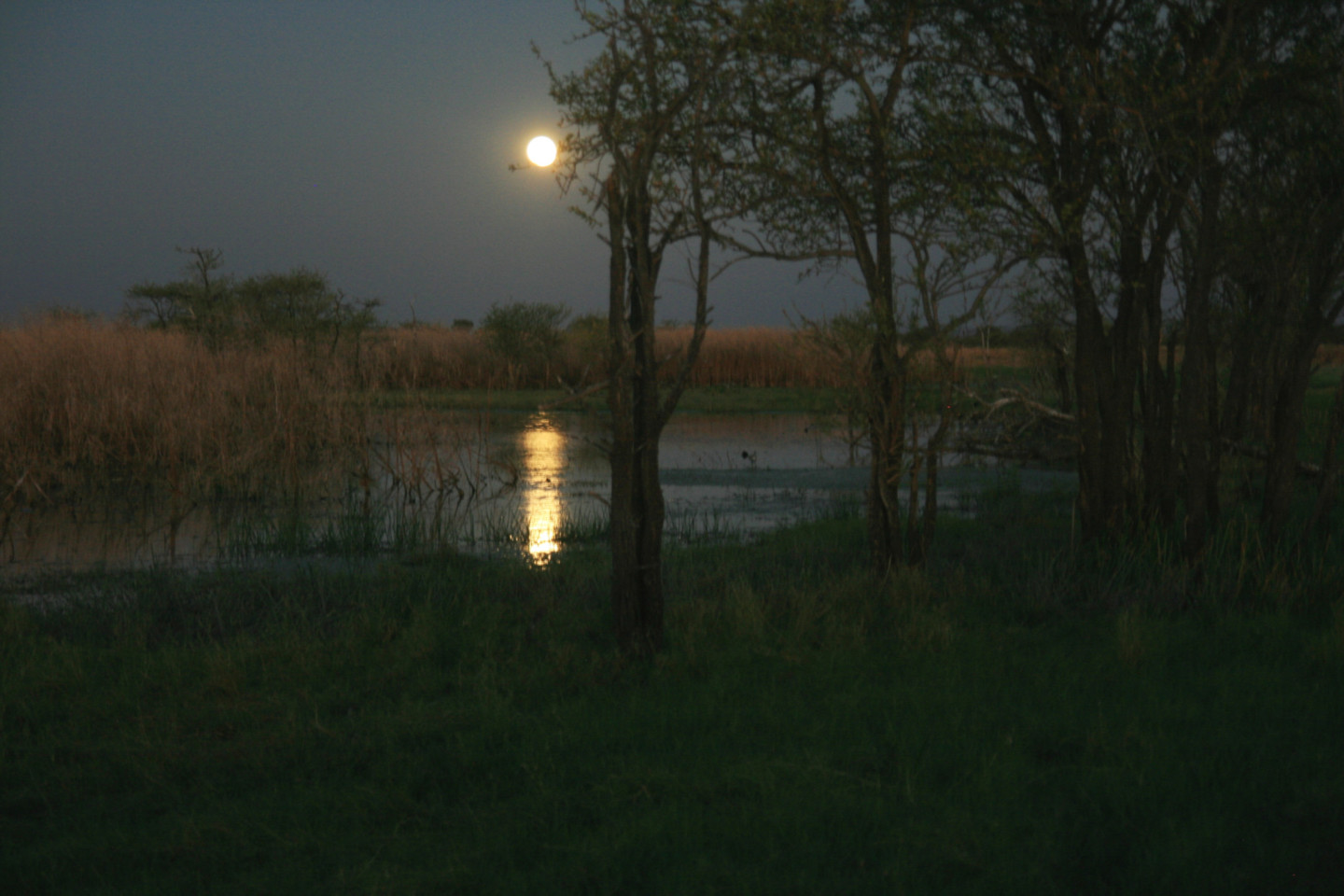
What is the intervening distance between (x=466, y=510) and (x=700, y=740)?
336 inches

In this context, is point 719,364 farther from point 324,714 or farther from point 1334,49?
point 324,714

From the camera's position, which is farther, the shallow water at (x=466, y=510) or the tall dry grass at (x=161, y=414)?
the tall dry grass at (x=161, y=414)

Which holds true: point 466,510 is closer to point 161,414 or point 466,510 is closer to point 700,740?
point 161,414

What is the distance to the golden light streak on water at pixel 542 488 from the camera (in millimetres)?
9992

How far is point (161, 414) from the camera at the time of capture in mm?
13359

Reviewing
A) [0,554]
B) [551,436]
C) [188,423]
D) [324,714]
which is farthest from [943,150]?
[551,436]

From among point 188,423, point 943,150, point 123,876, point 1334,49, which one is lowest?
point 123,876

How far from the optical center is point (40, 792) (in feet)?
12.4

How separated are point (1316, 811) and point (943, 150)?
176 inches

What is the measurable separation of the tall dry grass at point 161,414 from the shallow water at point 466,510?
0.92m

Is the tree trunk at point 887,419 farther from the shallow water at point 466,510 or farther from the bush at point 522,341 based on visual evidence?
the bush at point 522,341

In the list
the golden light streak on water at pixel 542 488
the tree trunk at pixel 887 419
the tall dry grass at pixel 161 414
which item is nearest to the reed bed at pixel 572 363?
the golden light streak on water at pixel 542 488

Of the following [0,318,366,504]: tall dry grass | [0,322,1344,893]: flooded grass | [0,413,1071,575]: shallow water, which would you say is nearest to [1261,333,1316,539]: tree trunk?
[0,322,1344,893]: flooded grass

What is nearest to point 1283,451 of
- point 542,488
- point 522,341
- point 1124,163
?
point 1124,163
